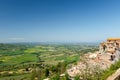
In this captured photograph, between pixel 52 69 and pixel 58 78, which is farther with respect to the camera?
pixel 52 69

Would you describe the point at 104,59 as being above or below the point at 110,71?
below

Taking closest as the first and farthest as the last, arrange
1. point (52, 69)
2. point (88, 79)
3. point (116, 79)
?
1. point (116, 79)
2. point (88, 79)
3. point (52, 69)

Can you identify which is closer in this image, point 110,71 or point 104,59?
point 110,71

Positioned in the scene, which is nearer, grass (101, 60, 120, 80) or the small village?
grass (101, 60, 120, 80)

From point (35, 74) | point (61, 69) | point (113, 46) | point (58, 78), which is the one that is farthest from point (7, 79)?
point (113, 46)

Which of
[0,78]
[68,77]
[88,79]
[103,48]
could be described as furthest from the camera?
[0,78]

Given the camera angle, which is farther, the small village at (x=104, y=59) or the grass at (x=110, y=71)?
the small village at (x=104, y=59)

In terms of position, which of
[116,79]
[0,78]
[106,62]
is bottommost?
[0,78]

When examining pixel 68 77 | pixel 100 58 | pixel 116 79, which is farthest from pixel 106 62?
pixel 116 79

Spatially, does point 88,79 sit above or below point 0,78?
above

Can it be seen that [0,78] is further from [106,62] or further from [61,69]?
[106,62]
